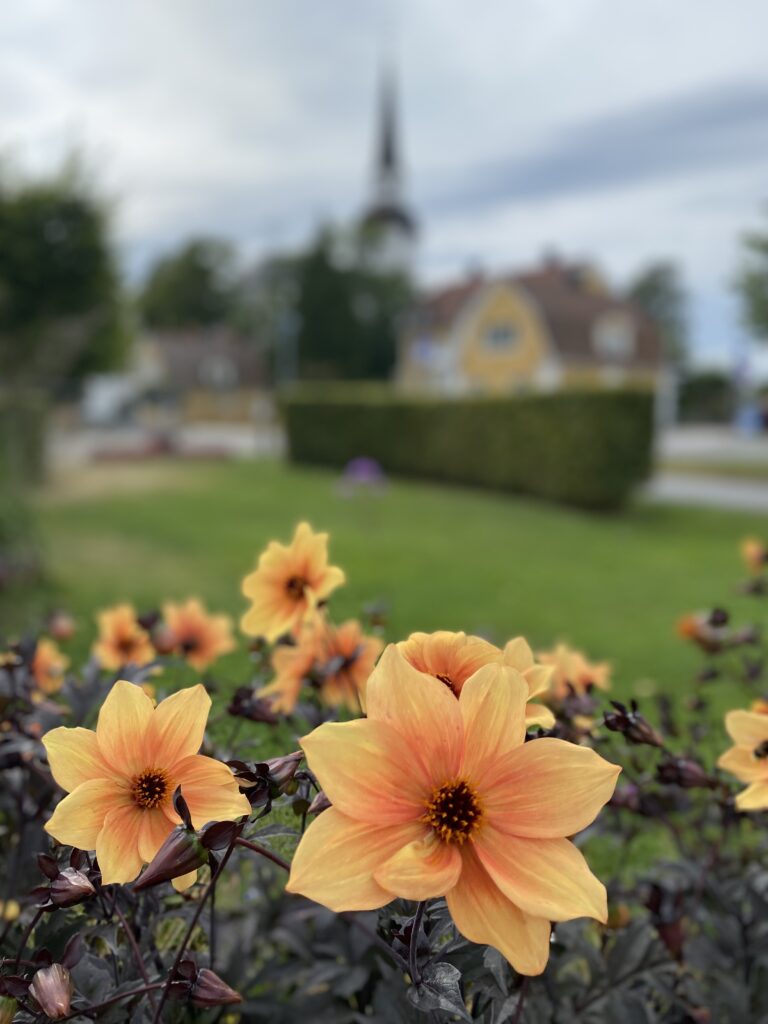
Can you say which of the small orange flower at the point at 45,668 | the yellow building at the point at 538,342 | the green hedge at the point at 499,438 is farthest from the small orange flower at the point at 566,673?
the yellow building at the point at 538,342

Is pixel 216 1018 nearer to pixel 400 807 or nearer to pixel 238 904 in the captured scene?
pixel 238 904

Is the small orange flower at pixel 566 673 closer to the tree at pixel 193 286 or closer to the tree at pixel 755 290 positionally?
the tree at pixel 755 290

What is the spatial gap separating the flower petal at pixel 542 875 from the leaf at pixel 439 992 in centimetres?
10

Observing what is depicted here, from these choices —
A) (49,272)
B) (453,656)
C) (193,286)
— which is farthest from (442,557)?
(193,286)

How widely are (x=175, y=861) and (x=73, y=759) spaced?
0.49 ft

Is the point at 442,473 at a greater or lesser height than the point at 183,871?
lesser

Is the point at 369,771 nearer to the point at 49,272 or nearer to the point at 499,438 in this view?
the point at 499,438

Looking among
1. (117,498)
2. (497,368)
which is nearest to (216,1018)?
(117,498)

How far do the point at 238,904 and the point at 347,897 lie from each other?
0.81m

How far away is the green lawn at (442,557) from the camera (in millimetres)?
5305

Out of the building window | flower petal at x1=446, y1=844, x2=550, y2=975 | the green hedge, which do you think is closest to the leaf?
flower petal at x1=446, y1=844, x2=550, y2=975

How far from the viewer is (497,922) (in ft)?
1.91

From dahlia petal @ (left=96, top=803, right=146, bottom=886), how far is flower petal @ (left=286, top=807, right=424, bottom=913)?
14cm

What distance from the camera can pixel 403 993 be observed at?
91 cm
